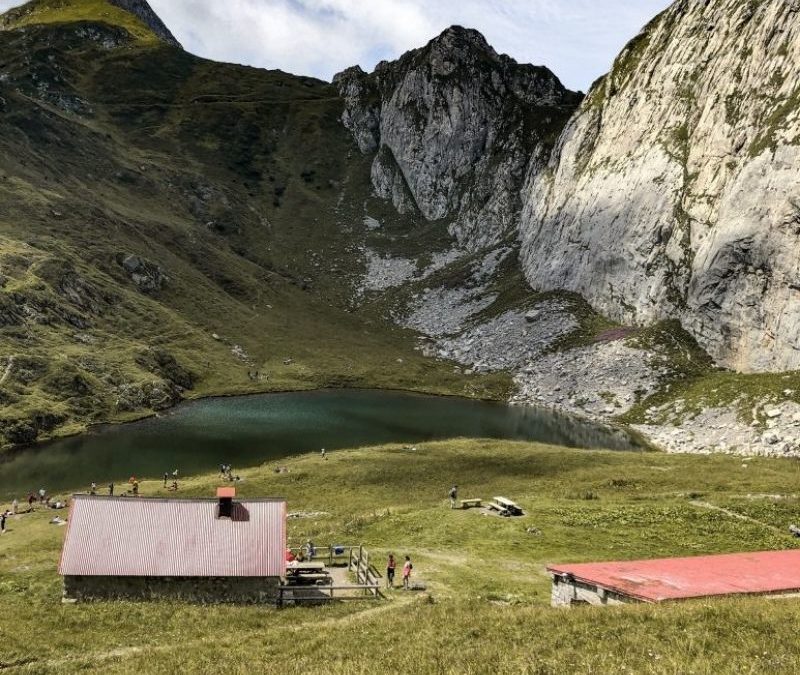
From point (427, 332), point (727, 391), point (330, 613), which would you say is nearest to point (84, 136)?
point (427, 332)

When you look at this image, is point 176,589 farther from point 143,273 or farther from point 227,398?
point 143,273

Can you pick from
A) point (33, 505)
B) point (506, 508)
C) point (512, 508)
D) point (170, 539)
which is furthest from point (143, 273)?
point (170, 539)

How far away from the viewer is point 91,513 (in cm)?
3058

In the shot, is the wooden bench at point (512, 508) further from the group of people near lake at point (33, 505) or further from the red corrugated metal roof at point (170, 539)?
the group of people near lake at point (33, 505)

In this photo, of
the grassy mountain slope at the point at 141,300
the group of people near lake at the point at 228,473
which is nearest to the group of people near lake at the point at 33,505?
the group of people near lake at the point at 228,473

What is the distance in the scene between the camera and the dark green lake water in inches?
2808

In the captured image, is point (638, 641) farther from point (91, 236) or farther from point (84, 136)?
point (84, 136)

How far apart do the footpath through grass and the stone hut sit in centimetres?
188

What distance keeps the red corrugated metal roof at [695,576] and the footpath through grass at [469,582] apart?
2.53 meters

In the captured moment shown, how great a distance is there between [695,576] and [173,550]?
23304 mm

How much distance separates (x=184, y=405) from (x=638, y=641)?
100431 mm

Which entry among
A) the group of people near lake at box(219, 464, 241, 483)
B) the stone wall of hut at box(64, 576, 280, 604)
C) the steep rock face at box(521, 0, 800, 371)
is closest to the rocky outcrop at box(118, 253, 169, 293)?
the group of people near lake at box(219, 464, 241, 483)

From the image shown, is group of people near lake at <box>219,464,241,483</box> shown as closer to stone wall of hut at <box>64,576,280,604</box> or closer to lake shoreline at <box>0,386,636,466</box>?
lake shoreline at <box>0,386,636,466</box>

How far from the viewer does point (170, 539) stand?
30.4 meters
